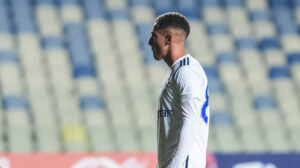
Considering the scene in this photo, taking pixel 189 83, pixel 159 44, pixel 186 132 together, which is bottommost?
pixel 186 132

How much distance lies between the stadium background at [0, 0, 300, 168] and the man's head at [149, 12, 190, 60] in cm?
347

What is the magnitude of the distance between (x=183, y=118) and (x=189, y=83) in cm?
11

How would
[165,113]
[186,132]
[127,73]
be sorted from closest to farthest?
1. [186,132]
2. [165,113]
3. [127,73]

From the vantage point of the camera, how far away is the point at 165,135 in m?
1.98

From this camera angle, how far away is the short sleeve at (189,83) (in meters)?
1.92

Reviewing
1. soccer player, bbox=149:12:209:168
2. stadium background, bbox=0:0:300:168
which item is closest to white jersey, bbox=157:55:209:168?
soccer player, bbox=149:12:209:168

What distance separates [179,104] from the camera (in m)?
1.95

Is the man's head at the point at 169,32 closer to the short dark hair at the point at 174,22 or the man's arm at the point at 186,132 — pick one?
the short dark hair at the point at 174,22

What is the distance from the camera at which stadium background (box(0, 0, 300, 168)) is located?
560 centimetres

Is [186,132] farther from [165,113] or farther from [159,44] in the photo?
[159,44]

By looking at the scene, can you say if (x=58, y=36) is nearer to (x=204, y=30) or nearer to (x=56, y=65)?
(x=56, y=65)

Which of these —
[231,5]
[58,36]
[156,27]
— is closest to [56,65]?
[58,36]

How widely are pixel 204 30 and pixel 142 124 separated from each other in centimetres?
152

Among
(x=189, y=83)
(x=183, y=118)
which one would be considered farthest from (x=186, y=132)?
(x=189, y=83)
